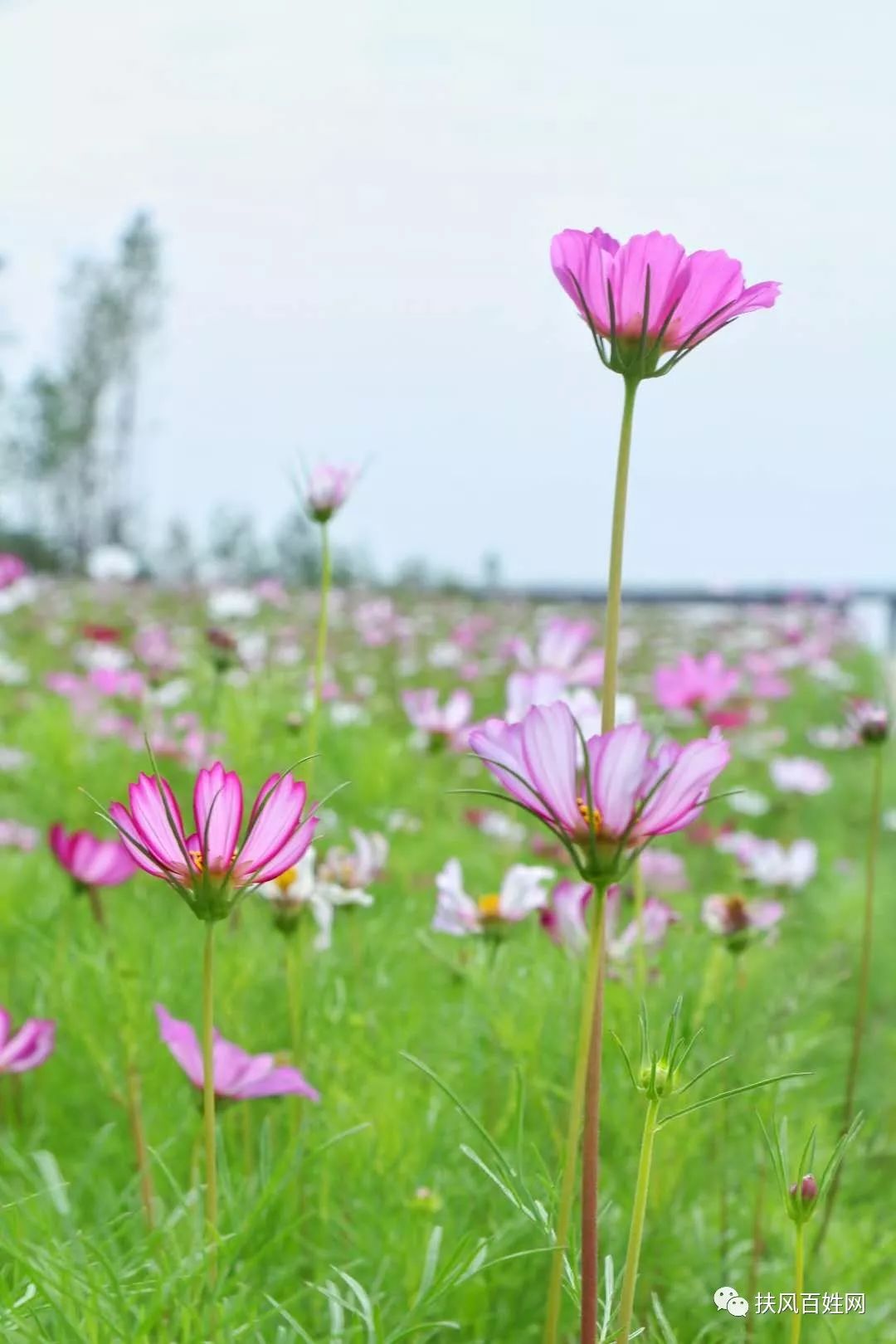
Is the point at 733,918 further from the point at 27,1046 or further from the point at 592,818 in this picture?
the point at 592,818

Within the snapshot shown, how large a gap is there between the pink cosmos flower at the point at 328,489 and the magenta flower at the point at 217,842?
1.16 feet

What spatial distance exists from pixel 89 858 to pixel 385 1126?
291 millimetres

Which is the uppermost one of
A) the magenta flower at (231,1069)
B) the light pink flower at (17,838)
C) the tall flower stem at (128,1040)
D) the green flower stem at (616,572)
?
the green flower stem at (616,572)

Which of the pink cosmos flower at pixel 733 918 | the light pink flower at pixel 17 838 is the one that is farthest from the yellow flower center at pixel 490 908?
the light pink flower at pixel 17 838

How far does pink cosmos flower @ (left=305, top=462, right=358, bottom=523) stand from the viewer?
30.9 inches

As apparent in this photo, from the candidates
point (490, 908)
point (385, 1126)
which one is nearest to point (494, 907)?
point (490, 908)

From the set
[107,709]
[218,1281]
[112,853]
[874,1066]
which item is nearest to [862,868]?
[874,1066]

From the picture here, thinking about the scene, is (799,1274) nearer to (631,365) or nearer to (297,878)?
(631,365)

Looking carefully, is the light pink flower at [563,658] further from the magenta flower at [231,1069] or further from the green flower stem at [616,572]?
the green flower stem at [616,572]

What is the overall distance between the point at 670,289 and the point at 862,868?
90.6 inches

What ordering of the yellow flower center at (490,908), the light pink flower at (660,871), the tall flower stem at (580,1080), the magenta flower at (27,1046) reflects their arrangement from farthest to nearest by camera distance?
the light pink flower at (660,871), the yellow flower center at (490,908), the magenta flower at (27,1046), the tall flower stem at (580,1080)

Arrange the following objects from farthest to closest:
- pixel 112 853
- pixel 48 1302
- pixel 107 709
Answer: pixel 107 709
pixel 112 853
pixel 48 1302

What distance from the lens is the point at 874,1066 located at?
173cm

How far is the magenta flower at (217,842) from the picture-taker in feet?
1.39
